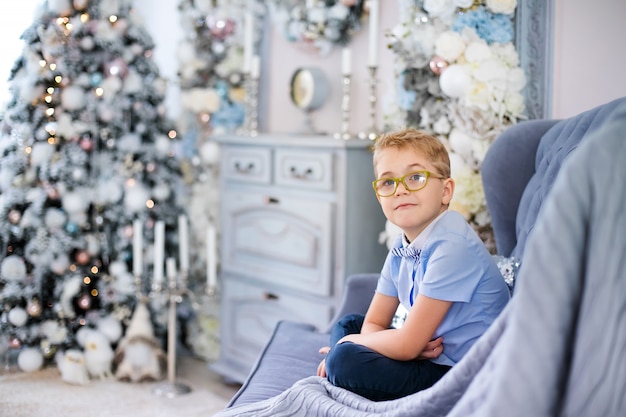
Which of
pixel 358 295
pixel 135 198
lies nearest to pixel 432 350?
pixel 358 295

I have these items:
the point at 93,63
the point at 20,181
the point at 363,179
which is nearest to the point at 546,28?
the point at 363,179

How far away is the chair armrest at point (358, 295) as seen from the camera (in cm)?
224

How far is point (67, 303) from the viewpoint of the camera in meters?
3.43

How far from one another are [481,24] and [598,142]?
1637 millimetres

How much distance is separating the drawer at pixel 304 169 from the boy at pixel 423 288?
4.19 ft

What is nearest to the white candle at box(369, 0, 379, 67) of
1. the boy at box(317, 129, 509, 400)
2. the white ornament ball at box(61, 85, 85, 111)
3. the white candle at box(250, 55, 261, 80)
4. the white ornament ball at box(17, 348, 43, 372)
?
the white candle at box(250, 55, 261, 80)

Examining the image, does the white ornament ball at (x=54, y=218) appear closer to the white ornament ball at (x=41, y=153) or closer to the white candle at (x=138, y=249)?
the white ornament ball at (x=41, y=153)

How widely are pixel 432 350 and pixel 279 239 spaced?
5.55 ft

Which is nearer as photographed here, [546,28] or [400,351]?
[400,351]

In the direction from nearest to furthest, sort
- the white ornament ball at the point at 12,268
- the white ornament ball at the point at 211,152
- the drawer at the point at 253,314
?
1. the drawer at the point at 253,314
2. the white ornament ball at the point at 12,268
3. the white ornament ball at the point at 211,152

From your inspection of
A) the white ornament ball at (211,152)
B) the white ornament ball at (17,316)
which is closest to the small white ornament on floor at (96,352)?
the white ornament ball at (17,316)

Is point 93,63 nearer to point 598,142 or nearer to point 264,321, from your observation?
point 264,321

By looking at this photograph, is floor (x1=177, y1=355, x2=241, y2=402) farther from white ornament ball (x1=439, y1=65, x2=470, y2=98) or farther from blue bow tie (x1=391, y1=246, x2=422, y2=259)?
blue bow tie (x1=391, y1=246, x2=422, y2=259)

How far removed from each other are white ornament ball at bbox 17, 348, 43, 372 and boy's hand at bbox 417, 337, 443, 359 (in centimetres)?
242
